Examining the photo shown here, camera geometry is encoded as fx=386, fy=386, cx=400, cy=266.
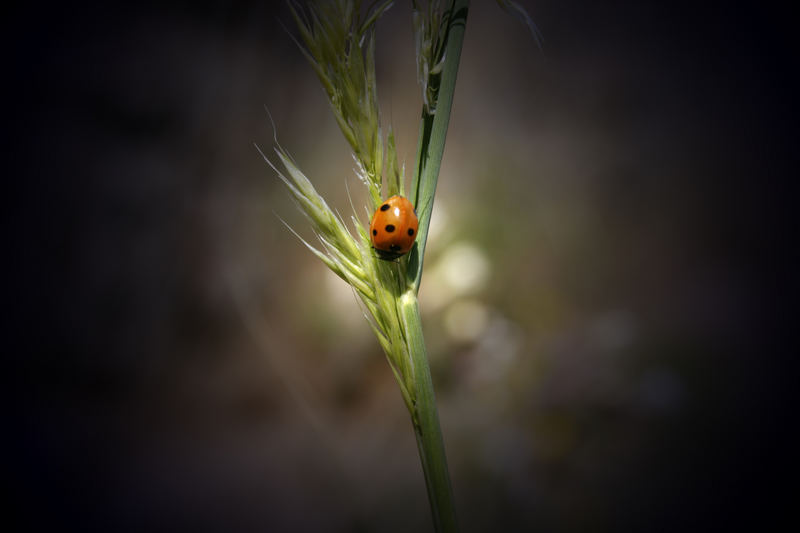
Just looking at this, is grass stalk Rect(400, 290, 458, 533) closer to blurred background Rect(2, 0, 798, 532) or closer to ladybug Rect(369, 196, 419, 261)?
ladybug Rect(369, 196, 419, 261)

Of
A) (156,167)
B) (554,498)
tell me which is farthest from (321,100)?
(554,498)

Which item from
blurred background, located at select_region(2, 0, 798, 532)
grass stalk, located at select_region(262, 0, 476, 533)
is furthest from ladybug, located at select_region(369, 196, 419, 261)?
blurred background, located at select_region(2, 0, 798, 532)

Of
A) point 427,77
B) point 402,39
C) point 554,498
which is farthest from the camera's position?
point 402,39

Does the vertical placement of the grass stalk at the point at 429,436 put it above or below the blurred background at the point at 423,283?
below

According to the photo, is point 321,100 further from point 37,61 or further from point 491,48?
point 37,61

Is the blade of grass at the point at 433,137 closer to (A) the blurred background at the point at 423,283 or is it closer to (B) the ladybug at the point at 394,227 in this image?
(B) the ladybug at the point at 394,227

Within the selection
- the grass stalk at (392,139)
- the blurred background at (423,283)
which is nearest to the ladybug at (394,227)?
the grass stalk at (392,139)

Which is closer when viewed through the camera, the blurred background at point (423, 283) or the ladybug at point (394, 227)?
the ladybug at point (394, 227)
